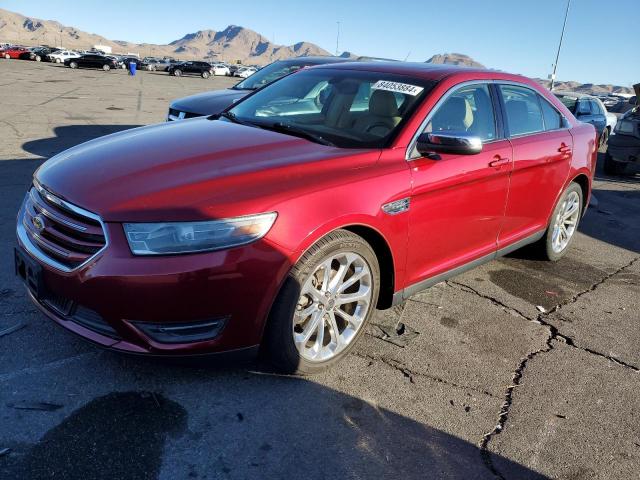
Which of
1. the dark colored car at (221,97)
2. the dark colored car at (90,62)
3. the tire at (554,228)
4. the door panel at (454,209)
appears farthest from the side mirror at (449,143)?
the dark colored car at (90,62)

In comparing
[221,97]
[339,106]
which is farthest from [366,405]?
[221,97]

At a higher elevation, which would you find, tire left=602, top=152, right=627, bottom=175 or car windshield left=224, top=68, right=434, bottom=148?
car windshield left=224, top=68, right=434, bottom=148

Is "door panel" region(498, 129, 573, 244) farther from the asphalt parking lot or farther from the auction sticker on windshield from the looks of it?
the auction sticker on windshield

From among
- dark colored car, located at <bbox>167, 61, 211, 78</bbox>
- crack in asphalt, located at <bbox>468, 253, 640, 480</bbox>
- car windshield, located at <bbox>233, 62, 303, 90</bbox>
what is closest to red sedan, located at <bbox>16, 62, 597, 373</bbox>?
crack in asphalt, located at <bbox>468, 253, 640, 480</bbox>

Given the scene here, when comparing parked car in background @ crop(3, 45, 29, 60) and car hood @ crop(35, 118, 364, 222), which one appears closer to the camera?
car hood @ crop(35, 118, 364, 222)

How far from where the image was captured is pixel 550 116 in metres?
4.84

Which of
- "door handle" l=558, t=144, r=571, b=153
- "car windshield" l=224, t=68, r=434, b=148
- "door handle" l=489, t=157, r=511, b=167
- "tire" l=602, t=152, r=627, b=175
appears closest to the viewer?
"car windshield" l=224, t=68, r=434, b=148

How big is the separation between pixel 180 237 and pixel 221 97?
18.5 ft

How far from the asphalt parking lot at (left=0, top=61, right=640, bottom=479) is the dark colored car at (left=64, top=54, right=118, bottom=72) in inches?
1676

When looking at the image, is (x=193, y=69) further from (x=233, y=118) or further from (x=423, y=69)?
(x=423, y=69)

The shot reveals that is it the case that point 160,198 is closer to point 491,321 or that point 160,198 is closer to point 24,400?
point 24,400

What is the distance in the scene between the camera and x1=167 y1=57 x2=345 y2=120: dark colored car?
726cm

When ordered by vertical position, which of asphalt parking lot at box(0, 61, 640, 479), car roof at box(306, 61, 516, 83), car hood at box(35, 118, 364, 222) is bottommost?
asphalt parking lot at box(0, 61, 640, 479)

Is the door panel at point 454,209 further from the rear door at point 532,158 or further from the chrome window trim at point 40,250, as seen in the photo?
the chrome window trim at point 40,250
